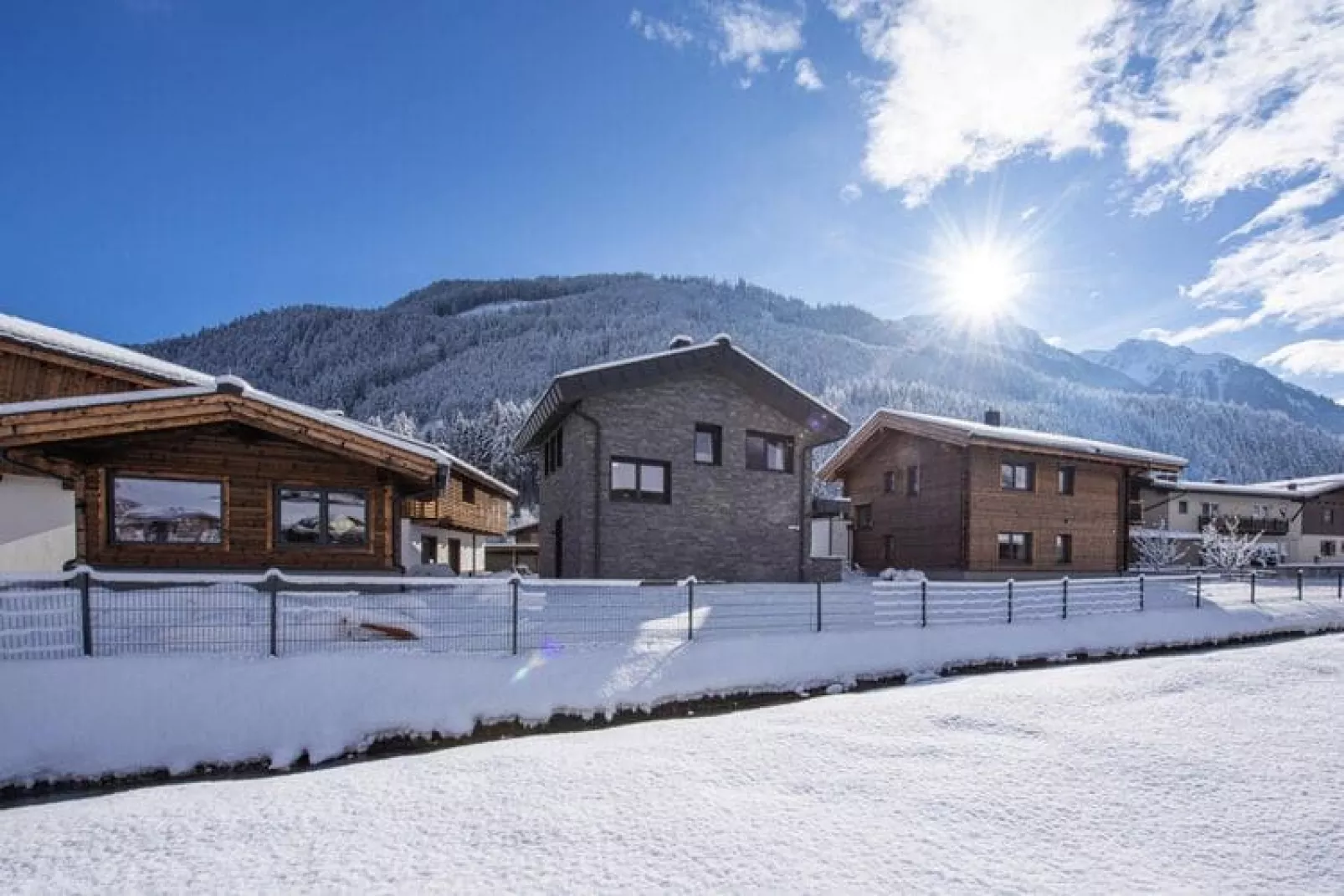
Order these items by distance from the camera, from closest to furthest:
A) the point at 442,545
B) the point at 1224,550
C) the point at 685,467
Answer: the point at 685,467 < the point at 442,545 < the point at 1224,550

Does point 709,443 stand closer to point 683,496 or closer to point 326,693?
point 683,496

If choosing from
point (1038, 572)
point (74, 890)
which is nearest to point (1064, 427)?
point (1038, 572)

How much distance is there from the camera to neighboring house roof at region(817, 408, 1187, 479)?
22266mm

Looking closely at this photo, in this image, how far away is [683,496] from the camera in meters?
18.1

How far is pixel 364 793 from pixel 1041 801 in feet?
17.2

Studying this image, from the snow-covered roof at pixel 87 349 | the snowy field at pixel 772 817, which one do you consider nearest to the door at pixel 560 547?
the snow-covered roof at pixel 87 349

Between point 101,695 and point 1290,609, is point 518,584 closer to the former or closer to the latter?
point 101,695

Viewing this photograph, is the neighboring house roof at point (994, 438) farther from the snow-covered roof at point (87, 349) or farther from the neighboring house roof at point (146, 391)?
the snow-covered roof at point (87, 349)

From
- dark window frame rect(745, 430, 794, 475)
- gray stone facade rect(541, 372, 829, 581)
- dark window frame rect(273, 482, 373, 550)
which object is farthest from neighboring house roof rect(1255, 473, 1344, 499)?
dark window frame rect(273, 482, 373, 550)

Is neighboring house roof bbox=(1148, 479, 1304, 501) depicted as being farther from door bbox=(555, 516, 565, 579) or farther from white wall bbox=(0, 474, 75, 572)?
white wall bbox=(0, 474, 75, 572)

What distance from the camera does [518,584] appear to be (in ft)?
29.7

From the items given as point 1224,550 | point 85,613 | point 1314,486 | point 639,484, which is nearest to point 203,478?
point 85,613

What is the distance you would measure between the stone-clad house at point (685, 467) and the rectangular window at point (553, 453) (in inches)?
6.2

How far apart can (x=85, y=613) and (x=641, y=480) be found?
12035mm
